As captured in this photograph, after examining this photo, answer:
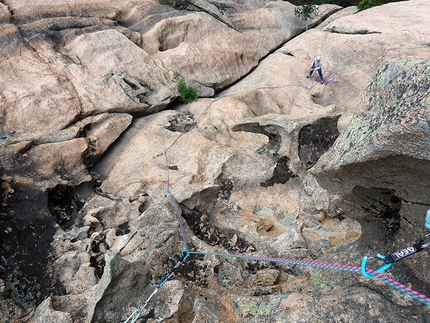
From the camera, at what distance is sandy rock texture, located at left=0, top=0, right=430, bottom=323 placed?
13.6 feet

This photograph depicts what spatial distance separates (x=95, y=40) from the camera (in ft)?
39.7

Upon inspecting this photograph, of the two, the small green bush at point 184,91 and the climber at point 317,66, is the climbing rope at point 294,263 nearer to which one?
the small green bush at point 184,91

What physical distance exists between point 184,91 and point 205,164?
4.69 meters

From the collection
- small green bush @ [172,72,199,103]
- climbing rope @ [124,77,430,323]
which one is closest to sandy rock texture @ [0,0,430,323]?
climbing rope @ [124,77,430,323]

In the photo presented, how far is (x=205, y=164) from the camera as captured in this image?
9.08m

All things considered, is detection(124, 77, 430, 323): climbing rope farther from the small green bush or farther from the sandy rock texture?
the small green bush

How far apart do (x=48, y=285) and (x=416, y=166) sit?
6.24m

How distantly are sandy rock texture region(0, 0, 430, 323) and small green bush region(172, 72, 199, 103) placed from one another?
14.9 inches

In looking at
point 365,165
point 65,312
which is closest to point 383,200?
point 365,165

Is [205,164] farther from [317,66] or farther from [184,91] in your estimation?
Answer: [317,66]

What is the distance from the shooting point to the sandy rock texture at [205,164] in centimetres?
415

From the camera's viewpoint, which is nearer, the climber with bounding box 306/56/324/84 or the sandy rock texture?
the sandy rock texture

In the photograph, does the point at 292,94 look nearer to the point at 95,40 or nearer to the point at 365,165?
the point at 95,40

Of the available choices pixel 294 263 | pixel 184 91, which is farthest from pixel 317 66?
pixel 294 263
